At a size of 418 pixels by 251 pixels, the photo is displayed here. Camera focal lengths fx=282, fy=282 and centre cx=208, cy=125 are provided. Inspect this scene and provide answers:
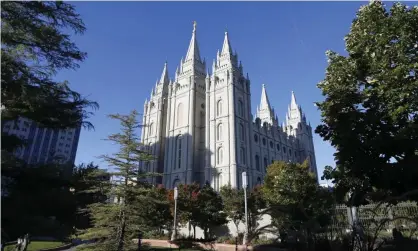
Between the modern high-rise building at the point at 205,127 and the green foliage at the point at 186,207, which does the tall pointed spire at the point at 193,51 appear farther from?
the green foliage at the point at 186,207

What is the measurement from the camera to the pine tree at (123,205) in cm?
1200

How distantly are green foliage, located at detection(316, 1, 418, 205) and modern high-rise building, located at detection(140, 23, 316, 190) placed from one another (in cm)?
3278

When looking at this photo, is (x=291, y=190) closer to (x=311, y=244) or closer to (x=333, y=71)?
(x=333, y=71)

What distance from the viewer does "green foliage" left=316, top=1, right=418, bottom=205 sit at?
324 inches

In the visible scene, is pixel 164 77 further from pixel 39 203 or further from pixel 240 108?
pixel 39 203

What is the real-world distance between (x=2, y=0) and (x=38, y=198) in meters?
4.25

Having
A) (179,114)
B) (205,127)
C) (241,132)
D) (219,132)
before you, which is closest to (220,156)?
(219,132)

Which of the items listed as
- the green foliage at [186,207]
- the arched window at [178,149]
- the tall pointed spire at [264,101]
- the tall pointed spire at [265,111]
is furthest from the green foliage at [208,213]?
the tall pointed spire at [264,101]

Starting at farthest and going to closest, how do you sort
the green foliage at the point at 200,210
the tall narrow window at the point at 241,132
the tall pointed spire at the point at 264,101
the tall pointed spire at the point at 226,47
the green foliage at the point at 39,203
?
the tall pointed spire at the point at 264,101 → the tall pointed spire at the point at 226,47 → the tall narrow window at the point at 241,132 → the green foliage at the point at 200,210 → the green foliage at the point at 39,203

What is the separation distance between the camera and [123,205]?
12602 mm

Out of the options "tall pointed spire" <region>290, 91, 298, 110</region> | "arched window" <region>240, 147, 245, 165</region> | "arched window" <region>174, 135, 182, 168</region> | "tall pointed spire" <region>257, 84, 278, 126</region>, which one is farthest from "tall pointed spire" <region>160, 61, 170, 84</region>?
"tall pointed spire" <region>290, 91, 298, 110</region>

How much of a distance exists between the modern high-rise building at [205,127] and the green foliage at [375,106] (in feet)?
108

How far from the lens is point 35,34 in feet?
20.7

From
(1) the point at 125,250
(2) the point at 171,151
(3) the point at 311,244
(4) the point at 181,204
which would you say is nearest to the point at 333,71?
(3) the point at 311,244
